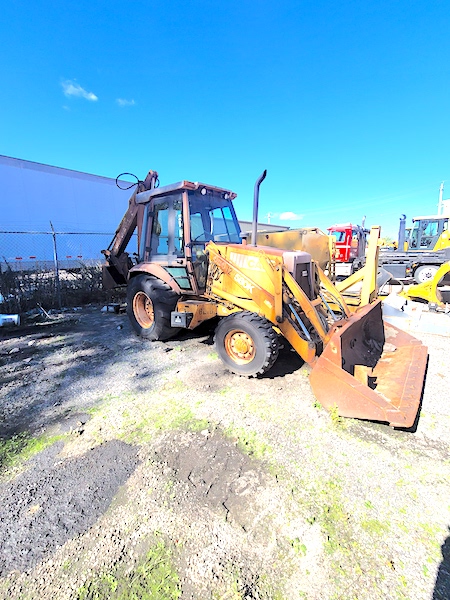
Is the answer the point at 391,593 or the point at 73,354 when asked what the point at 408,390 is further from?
the point at 73,354

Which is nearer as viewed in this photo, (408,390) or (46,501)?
(46,501)

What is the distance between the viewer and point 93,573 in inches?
63.1

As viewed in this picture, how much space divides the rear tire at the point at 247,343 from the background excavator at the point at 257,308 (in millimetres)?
13

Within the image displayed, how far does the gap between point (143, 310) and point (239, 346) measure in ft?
8.27

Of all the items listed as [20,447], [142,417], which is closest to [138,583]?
[142,417]

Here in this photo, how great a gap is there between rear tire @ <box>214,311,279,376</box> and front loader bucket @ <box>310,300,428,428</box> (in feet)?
2.26

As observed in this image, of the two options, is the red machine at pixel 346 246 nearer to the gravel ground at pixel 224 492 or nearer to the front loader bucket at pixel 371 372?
the front loader bucket at pixel 371 372

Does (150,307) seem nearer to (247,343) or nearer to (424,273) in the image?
(247,343)

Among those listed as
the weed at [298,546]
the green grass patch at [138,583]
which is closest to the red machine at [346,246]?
the weed at [298,546]

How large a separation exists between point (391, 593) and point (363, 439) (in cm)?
119

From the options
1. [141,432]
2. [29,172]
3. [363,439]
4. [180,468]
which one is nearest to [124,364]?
[141,432]

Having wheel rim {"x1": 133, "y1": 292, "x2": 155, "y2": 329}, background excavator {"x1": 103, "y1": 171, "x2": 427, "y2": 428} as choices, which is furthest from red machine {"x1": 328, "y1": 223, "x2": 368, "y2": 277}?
wheel rim {"x1": 133, "y1": 292, "x2": 155, "y2": 329}

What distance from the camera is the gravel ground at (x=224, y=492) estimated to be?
159 cm

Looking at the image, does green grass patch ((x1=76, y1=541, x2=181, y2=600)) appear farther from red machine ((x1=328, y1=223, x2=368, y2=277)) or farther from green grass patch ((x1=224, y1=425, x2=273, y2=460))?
red machine ((x1=328, y1=223, x2=368, y2=277))
